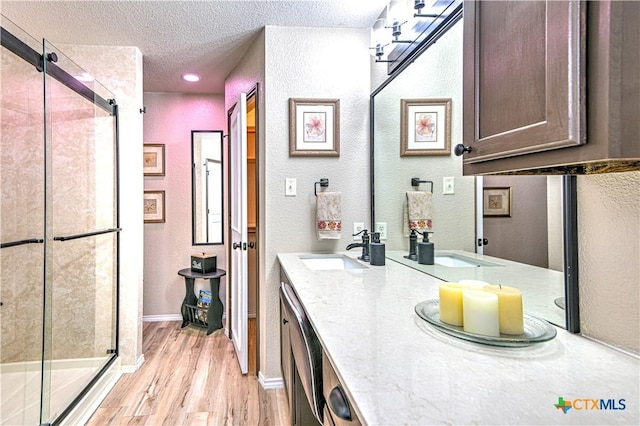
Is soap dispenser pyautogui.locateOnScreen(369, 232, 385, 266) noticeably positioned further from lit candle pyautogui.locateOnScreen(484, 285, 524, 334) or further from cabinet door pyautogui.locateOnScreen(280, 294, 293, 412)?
lit candle pyautogui.locateOnScreen(484, 285, 524, 334)

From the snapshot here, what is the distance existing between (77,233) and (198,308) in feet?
4.97

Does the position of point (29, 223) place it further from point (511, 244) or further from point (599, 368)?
point (599, 368)

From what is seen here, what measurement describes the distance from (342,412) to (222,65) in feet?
10.0

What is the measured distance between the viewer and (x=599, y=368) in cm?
76

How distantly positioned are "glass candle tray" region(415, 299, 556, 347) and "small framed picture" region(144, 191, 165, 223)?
3.45 metres

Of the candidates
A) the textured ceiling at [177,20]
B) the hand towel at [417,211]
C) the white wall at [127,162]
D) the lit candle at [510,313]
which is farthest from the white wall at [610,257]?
the white wall at [127,162]

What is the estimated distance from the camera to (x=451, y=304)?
3.20 feet

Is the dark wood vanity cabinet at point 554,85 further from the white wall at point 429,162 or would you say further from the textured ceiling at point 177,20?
the textured ceiling at point 177,20

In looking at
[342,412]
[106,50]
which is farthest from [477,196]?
[106,50]

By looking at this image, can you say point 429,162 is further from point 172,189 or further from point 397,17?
point 172,189

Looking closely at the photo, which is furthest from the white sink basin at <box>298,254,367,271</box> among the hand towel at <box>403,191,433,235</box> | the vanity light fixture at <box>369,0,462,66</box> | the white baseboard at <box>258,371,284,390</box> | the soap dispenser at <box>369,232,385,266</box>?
the vanity light fixture at <box>369,0,462,66</box>

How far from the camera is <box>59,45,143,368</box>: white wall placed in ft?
9.01

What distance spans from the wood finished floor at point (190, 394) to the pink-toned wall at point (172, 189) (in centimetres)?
78

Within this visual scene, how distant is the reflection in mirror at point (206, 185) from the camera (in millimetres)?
3955
